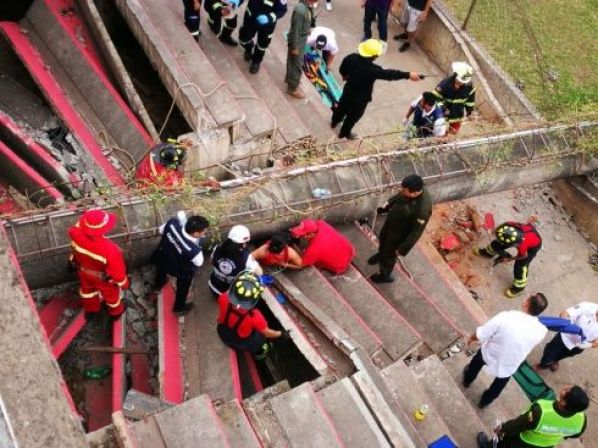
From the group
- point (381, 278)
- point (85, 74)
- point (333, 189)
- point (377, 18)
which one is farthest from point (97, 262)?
point (377, 18)

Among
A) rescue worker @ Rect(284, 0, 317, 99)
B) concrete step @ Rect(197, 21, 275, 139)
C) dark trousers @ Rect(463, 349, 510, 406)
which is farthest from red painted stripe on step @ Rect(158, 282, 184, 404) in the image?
rescue worker @ Rect(284, 0, 317, 99)

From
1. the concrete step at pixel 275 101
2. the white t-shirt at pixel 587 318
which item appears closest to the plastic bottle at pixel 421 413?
the white t-shirt at pixel 587 318

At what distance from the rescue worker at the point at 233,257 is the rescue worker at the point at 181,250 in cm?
17

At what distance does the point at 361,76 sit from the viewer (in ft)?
25.8

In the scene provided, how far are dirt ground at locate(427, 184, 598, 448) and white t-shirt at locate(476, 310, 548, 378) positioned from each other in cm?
222

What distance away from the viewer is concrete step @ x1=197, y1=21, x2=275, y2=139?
753 centimetres

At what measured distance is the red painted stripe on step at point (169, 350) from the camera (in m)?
5.37

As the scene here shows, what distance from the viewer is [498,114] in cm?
1036

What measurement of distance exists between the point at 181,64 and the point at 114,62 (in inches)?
33.9

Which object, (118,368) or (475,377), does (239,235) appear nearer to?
(118,368)

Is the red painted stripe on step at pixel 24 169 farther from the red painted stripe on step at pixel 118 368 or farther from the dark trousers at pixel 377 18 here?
the dark trousers at pixel 377 18

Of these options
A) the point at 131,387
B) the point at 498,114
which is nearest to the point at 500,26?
the point at 498,114

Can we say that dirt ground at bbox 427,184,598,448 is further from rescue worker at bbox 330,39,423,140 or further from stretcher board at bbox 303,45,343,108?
stretcher board at bbox 303,45,343,108

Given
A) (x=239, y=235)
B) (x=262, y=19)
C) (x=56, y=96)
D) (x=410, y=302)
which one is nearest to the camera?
(x=239, y=235)
